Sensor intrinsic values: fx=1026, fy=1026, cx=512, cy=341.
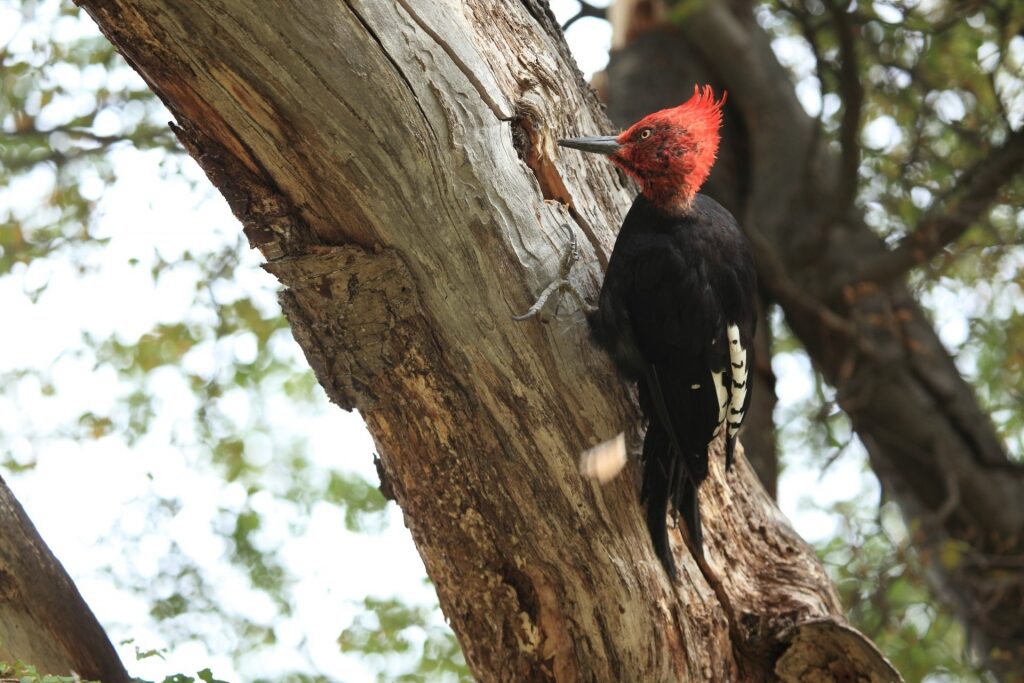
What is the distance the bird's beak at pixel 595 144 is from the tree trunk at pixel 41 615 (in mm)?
1626

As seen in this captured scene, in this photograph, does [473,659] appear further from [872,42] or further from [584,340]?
[872,42]

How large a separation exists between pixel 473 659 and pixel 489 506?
50 cm

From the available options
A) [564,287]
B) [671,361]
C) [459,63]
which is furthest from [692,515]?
[459,63]

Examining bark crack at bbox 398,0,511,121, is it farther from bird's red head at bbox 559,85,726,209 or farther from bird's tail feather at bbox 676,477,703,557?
bird's tail feather at bbox 676,477,703,557

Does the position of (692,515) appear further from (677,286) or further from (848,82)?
(848,82)

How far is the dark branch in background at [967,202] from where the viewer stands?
466 cm

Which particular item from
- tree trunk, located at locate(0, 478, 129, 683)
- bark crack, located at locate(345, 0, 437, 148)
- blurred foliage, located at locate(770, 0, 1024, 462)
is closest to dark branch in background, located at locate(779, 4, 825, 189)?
blurred foliage, located at locate(770, 0, 1024, 462)

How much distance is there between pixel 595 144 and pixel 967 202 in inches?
105

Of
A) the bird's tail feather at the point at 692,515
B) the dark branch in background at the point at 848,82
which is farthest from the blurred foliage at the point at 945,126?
the bird's tail feather at the point at 692,515

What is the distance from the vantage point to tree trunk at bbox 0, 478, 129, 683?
89.9 inches

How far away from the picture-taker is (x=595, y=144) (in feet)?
9.25

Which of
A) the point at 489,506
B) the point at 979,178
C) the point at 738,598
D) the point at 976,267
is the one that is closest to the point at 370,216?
the point at 489,506

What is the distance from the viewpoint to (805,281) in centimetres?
536

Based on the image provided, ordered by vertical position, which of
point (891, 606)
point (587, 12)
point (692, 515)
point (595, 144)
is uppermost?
point (587, 12)
